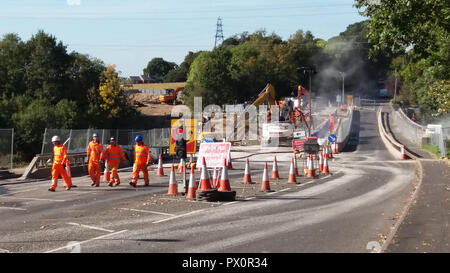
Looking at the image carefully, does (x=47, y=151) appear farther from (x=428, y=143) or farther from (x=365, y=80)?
(x=365, y=80)

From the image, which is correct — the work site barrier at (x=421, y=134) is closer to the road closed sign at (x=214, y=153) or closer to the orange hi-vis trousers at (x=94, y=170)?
the road closed sign at (x=214, y=153)

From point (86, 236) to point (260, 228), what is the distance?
10.6ft

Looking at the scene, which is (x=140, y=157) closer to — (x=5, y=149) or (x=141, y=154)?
(x=141, y=154)

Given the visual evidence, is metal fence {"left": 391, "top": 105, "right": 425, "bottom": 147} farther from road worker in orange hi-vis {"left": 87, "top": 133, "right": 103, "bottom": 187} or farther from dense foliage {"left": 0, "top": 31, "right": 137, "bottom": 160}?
road worker in orange hi-vis {"left": 87, "top": 133, "right": 103, "bottom": 187}

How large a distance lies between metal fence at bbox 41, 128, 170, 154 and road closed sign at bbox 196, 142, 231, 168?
14764 mm

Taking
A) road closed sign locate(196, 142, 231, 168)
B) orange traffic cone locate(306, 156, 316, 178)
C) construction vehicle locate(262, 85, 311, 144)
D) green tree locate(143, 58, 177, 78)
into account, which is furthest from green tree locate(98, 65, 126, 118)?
green tree locate(143, 58, 177, 78)

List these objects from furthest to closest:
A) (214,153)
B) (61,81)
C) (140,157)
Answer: (61,81) → (140,157) → (214,153)

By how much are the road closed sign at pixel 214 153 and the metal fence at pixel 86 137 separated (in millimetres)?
14764

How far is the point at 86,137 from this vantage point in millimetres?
33500

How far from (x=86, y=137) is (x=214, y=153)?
1918 cm

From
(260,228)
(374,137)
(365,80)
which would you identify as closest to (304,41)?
(365,80)

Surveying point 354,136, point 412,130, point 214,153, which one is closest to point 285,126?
point 354,136

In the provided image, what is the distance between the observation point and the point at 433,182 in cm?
1819

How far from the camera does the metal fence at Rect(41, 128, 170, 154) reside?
31.3 meters
